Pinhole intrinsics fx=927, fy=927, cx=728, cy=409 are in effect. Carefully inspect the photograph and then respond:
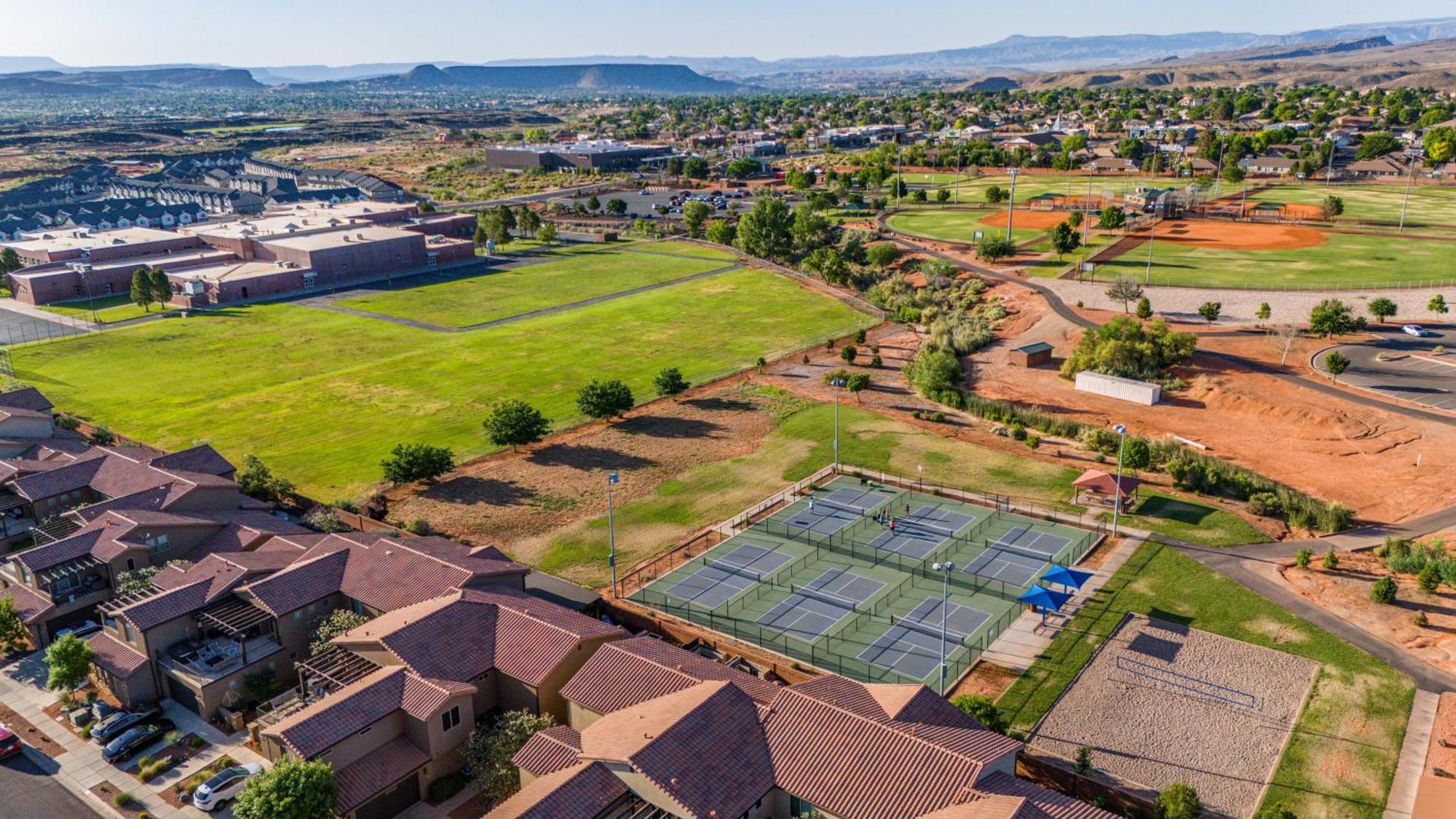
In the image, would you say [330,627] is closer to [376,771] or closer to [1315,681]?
[376,771]

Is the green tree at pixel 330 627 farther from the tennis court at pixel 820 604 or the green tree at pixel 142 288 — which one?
the green tree at pixel 142 288

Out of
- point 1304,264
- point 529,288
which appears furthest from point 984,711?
point 1304,264

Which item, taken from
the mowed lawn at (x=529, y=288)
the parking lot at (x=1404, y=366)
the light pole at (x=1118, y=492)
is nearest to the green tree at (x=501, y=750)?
the light pole at (x=1118, y=492)

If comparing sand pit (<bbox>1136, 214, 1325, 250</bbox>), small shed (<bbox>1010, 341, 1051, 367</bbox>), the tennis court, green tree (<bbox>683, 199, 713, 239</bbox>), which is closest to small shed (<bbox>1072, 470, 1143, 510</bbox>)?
the tennis court

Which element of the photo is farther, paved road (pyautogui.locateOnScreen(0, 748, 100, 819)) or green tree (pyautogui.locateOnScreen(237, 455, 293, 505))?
green tree (pyautogui.locateOnScreen(237, 455, 293, 505))

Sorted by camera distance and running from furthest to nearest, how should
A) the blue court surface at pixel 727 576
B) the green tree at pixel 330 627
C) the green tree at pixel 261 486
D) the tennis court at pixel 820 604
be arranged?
1. the green tree at pixel 261 486
2. the blue court surface at pixel 727 576
3. the tennis court at pixel 820 604
4. the green tree at pixel 330 627

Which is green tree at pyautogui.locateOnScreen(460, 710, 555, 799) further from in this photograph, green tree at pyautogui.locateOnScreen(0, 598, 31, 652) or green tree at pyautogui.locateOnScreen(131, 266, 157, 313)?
green tree at pyautogui.locateOnScreen(131, 266, 157, 313)

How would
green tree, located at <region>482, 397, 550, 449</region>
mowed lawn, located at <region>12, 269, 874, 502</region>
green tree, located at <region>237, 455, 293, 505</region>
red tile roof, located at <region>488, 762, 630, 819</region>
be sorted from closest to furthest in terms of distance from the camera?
red tile roof, located at <region>488, 762, 630, 819</region>, green tree, located at <region>237, 455, 293, 505</region>, green tree, located at <region>482, 397, 550, 449</region>, mowed lawn, located at <region>12, 269, 874, 502</region>
